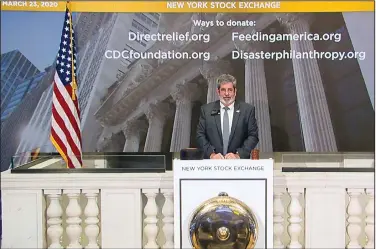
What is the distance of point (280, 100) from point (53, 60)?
8.08ft

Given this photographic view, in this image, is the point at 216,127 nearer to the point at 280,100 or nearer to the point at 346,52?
the point at 280,100

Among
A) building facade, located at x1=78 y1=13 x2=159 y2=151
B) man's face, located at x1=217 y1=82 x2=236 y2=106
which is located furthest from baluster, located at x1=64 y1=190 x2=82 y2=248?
building facade, located at x1=78 y1=13 x2=159 y2=151

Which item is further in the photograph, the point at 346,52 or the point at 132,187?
the point at 346,52

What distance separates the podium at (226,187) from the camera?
295 cm

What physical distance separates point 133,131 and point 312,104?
6.42 feet

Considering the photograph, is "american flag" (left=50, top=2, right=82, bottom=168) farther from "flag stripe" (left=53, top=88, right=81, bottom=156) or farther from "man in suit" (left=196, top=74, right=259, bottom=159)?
"man in suit" (left=196, top=74, right=259, bottom=159)

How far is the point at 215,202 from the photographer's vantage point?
2.91 m

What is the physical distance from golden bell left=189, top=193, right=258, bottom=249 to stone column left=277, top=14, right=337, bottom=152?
239 centimetres

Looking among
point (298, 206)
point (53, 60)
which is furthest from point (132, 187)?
point (53, 60)

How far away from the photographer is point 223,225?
2.86 m

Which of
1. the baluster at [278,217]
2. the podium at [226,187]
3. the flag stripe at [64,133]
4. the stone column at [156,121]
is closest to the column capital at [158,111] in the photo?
the stone column at [156,121]

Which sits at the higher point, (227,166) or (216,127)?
(216,127)

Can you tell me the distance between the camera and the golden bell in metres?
2.87

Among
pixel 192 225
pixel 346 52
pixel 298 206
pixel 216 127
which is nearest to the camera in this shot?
pixel 192 225
